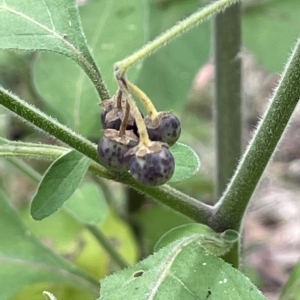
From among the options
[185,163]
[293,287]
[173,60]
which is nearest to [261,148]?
[185,163]

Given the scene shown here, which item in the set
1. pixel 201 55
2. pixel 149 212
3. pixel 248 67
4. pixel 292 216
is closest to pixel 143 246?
pixel 149 212

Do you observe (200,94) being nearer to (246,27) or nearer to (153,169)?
(246,27)

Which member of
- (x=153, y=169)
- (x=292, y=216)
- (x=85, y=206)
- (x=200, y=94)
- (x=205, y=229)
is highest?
(x=153, y=169)

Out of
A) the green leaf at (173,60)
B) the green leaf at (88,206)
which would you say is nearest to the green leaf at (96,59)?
the green leaf at (88,206)

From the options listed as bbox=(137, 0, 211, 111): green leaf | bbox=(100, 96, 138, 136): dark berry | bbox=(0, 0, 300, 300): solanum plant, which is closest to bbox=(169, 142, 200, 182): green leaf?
bbox=(0, 0, 300, 300): solanum plant

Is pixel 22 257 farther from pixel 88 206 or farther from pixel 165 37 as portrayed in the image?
pixel 165 37

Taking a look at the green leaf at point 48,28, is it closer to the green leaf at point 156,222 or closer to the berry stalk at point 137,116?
the berry stalk at point 137,116
